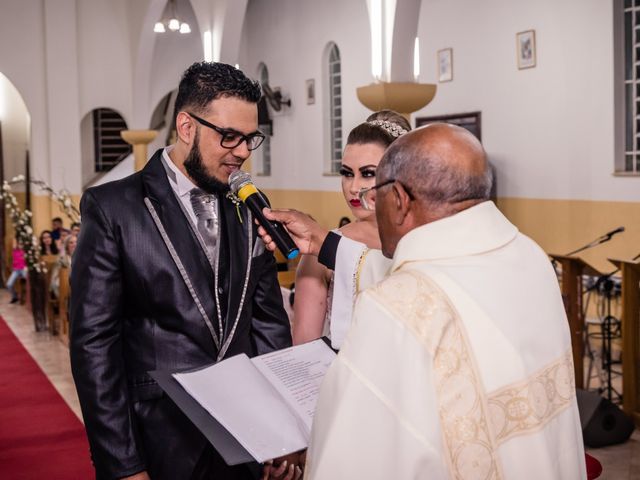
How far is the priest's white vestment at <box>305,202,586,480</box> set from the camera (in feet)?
5.35

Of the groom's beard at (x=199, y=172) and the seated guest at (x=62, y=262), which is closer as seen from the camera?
the groom's beard at (x=199, y=172)

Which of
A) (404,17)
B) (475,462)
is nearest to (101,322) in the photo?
(475,462)

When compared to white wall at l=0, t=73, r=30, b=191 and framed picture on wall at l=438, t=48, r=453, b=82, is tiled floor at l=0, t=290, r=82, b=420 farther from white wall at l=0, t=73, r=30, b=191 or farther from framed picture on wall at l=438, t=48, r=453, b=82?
framed picture on wall at l=438, t=48, r=453, b=82

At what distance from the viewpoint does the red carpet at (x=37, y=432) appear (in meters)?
5.70

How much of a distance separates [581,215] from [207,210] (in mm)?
8116

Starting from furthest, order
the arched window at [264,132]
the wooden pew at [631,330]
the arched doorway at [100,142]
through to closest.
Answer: the arched doorway at [100,142]
the arched window at [264,132]
the wooden pew at [631,330]

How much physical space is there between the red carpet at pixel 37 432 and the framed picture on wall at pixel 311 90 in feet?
27.6

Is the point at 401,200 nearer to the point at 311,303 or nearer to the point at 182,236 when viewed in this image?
the point at 182,236

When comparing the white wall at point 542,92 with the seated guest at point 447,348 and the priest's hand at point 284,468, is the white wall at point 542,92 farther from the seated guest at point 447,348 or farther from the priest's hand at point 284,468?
the seated guest at point 447,348

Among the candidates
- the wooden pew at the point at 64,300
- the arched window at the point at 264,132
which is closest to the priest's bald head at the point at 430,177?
the wooden pew at the point at 64,300

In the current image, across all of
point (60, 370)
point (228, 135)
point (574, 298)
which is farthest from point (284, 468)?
A: point (60, 370)

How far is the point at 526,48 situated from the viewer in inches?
419

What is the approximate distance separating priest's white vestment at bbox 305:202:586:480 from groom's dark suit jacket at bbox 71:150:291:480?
0.85 meters

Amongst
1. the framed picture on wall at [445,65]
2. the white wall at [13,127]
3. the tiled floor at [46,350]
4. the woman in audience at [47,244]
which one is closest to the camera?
the tiled floor at [46,350]
